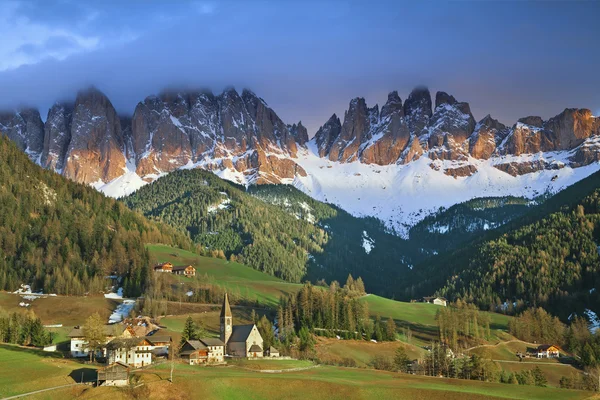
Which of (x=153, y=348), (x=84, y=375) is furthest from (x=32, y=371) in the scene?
(x=153, y=348)

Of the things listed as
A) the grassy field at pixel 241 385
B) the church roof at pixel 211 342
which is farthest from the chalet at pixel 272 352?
the grassy field at pixel 241 385

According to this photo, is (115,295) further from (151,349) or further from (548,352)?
(548,352)

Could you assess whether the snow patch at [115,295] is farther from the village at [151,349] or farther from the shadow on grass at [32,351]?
the shadow on grass at [32,351]

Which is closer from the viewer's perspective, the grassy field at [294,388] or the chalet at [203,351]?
the grassy field at [294,388]

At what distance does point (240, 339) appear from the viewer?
5059 inches

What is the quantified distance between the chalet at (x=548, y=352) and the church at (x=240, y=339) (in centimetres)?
7254

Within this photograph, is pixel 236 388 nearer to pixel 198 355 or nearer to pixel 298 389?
pixel 298 389

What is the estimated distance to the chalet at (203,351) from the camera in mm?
114250

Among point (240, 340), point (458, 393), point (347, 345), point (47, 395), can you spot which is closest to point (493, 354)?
point (347, 345)

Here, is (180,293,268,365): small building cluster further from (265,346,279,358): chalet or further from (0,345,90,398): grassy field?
(0,345,90,398): grassy field

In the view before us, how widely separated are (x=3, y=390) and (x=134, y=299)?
109813 mm

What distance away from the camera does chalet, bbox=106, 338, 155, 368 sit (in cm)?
10344

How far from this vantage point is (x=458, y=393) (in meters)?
90.4

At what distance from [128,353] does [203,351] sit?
1509cm
